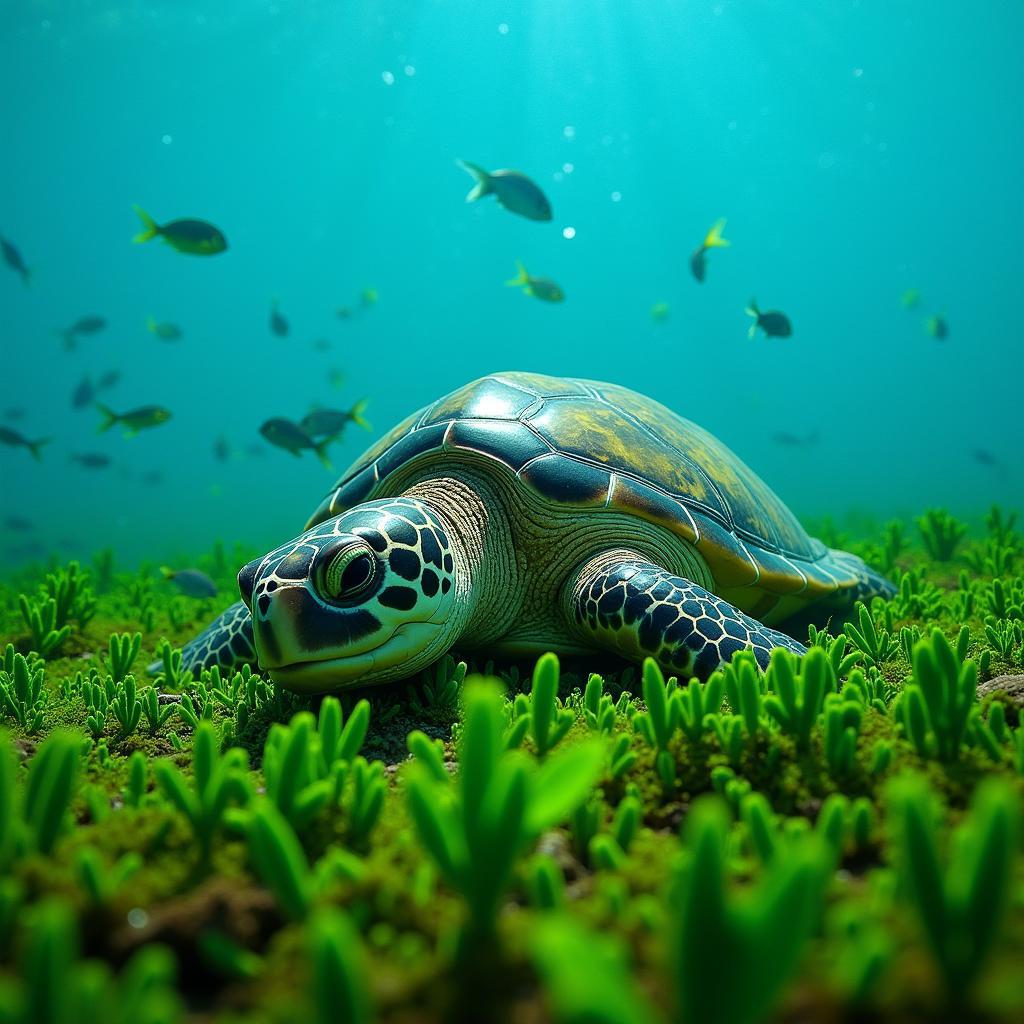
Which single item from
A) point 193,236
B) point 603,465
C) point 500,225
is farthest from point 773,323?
point 500,225

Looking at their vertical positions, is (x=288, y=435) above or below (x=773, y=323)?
below

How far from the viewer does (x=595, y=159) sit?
8162cm

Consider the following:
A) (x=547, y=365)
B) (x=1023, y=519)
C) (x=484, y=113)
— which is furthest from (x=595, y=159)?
(x=1023, y=519)

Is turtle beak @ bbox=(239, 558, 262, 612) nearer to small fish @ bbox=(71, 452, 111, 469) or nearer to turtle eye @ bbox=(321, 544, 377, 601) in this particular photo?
turtle eye @ bbox=(321, 544, 377, 601)

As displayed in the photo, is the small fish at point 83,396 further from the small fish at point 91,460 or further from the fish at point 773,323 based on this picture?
the fish at point 773,323

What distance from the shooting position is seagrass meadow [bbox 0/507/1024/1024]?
63 cm

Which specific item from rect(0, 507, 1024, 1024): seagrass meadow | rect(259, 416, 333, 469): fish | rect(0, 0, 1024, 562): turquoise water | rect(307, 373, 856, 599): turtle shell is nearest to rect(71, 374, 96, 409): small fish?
rect(0, 0, 1024, 562): turquoise water

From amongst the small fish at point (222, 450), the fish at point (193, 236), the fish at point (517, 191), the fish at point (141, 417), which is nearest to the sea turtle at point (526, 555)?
the fish at point (517, 191)

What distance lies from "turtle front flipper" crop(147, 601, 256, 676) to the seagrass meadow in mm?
1252

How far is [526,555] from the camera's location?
135 inches

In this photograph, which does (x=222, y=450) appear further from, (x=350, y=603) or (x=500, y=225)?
(x=500, y=225)

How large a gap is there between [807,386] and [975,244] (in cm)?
3463

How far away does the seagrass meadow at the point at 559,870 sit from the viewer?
2.07 feet

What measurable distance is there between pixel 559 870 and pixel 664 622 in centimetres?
167
